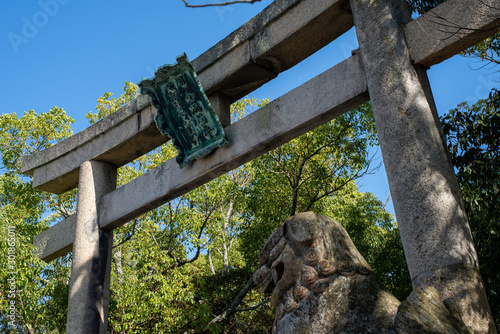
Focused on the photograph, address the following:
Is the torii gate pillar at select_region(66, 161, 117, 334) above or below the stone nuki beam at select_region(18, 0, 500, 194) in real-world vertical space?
below

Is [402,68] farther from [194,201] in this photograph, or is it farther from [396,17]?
[194,201]

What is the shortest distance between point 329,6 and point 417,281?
2591mm

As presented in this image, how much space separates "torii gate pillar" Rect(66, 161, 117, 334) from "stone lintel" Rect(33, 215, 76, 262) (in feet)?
1.12

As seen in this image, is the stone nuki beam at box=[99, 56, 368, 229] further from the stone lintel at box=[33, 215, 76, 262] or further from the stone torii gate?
the stone lintel at box=[33, 215, 76, 262]

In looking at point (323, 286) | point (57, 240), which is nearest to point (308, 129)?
point (323, 286)

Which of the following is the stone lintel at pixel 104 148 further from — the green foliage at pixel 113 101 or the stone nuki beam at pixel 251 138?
the green foliage at pixel 113 101

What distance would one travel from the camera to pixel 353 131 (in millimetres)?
11102

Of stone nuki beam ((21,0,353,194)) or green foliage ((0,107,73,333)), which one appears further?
green foliage ((0,107,73,333))

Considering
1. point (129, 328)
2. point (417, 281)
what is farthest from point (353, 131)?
point (417, 281)

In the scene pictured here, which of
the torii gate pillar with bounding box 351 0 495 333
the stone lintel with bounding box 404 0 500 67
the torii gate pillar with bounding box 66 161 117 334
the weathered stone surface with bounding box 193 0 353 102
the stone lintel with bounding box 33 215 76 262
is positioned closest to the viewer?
the torii gate pillar with bounding box 351 0 495 333

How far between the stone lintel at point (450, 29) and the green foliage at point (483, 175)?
203 centimetres

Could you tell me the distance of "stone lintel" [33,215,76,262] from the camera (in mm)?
6715

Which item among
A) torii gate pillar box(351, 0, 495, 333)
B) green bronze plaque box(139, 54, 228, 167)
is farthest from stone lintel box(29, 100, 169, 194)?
torii gate pillar box(351, 0, 495, 333)

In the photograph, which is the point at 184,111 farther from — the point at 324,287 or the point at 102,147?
the point at 324,287
